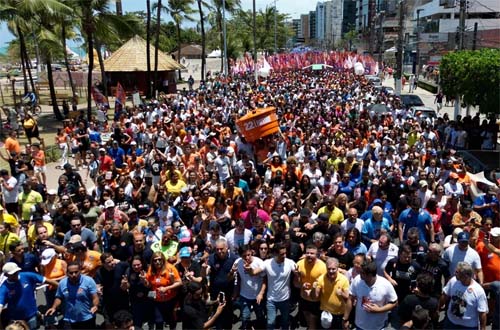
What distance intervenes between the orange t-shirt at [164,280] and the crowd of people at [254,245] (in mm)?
12

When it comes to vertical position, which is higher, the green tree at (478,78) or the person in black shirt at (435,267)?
the green tree at (478,78)

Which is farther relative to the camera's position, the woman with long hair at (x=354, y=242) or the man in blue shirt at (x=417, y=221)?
the man in blue shirt at (x=417, y=221)

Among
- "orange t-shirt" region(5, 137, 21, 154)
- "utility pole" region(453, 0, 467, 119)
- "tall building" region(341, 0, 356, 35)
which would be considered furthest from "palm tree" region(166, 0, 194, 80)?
"tall building" region(341, 0, 356, 35)

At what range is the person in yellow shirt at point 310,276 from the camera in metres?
5.71

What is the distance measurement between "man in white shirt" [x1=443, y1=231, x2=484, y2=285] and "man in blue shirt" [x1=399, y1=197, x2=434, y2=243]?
3.93 feet

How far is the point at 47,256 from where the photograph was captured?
20.6 feet

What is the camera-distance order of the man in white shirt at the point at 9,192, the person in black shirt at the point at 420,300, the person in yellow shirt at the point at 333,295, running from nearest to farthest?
the person in black shirt at the point at 420,300 → the person in yellow shirt at the point at 333,295 → the man in white shirt at the point at 9,192

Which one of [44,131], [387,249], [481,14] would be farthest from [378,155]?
[481,14]

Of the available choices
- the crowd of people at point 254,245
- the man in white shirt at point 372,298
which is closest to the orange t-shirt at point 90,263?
the crowd of people at point 254,245

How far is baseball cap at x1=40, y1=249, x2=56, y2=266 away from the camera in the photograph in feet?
20.5

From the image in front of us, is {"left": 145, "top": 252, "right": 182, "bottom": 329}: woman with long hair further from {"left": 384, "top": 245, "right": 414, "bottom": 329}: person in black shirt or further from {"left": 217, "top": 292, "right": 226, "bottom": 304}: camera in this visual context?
{"left": 384, "top": 245, "right": 414, "bottom": 329}: person in black shirt

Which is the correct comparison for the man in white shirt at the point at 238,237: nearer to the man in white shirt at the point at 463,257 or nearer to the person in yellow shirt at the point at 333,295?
the person in yellow shirt at the point at 333,295

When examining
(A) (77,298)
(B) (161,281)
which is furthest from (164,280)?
(A) (77,298)

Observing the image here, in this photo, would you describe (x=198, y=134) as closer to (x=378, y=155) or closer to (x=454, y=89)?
(x=378, y=155)
